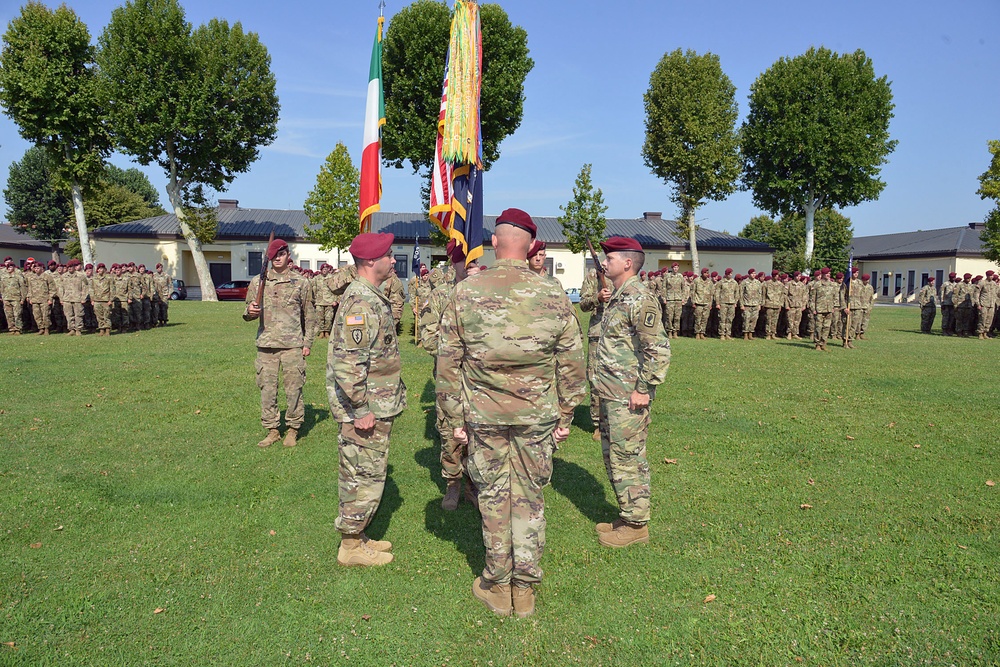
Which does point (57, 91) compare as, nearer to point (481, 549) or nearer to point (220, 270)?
point (220, 270)

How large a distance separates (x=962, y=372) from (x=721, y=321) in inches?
292

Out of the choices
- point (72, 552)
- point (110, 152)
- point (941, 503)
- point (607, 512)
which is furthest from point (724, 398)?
point (110, 152)

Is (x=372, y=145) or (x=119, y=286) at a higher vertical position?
(x=372, y=145)

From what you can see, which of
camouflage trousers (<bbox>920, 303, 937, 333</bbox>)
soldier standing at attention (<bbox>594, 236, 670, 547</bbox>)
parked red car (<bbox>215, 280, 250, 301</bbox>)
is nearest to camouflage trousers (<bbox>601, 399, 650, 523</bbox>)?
soldier standing at attention (<bbox>594, 236, 670, 547</bbox>)

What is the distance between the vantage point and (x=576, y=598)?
4.14 metres

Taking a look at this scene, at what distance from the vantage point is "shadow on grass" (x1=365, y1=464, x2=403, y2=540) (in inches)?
201

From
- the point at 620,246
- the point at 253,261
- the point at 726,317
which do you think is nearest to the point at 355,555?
the point at 620,246

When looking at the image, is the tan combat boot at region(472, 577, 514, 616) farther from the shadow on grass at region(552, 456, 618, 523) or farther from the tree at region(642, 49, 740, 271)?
the tree at region(642, 49, 740, 271)

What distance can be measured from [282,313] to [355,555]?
3.54m

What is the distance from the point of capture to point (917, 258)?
52.7 m

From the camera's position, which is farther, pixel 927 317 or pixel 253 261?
pixel 253 261

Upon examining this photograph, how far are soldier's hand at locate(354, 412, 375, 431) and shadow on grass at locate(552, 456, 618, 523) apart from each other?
213 centimetres

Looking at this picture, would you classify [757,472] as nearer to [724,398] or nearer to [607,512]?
[607,512]

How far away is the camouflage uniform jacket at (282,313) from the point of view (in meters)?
7.24
